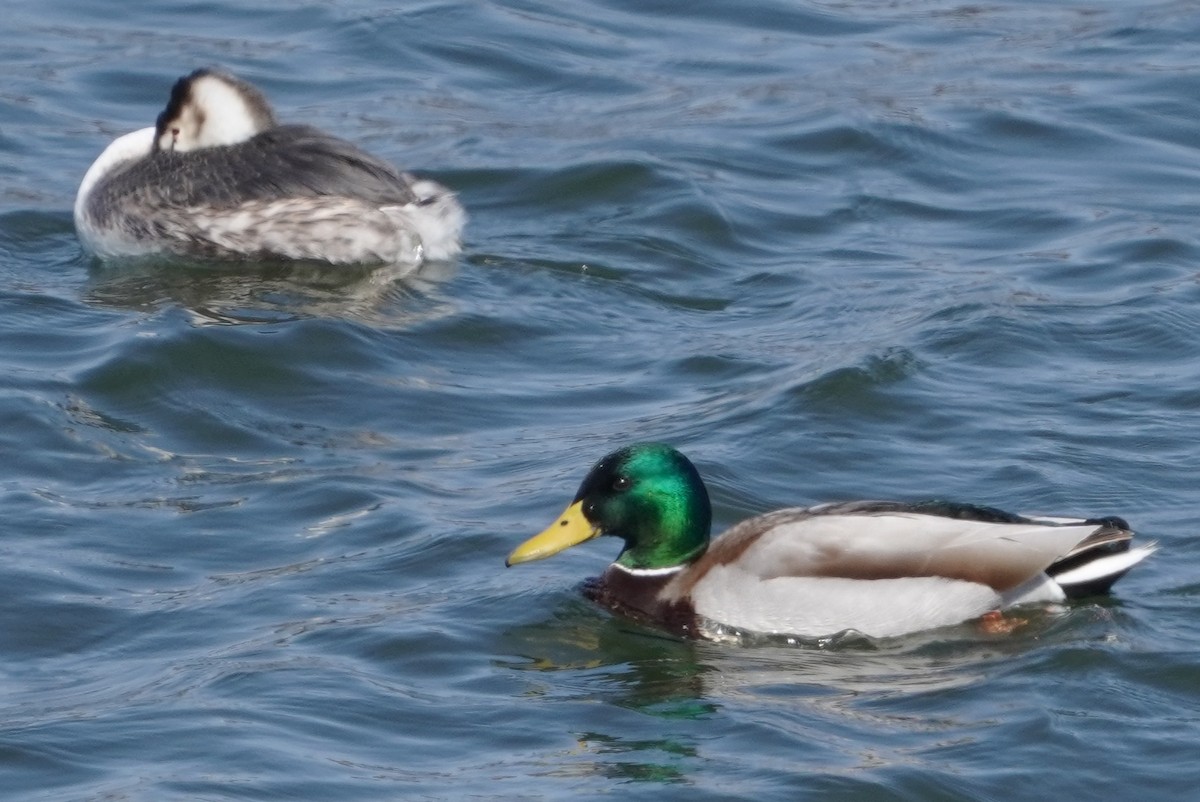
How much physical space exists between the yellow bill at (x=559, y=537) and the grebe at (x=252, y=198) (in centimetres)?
395

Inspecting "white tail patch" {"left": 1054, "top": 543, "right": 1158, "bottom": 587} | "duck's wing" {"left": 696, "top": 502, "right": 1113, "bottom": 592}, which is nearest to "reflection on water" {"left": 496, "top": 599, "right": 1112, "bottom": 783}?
"white tail patch" {"left": 1054, "top": 543, "right": 1158, "bottom": 587}

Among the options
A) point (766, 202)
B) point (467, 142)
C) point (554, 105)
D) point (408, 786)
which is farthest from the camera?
point (554, 105)

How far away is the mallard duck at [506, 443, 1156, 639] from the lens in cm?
838

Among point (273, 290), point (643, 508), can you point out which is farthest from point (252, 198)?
point (643, 508)

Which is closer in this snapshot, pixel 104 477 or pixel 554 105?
pixel 104 477

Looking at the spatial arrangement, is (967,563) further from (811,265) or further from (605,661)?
(811,265)

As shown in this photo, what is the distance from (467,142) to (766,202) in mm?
2157

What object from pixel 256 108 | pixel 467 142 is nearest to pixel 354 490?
pixel 256 108

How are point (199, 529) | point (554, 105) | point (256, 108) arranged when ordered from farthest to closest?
point (554, 105) → point (256, 108) → point (199, 529)

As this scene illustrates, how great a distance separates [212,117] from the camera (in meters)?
12.6

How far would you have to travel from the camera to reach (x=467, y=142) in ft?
49.3

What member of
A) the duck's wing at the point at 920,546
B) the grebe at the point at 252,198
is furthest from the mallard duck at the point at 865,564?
the grebe at the point at 252,198

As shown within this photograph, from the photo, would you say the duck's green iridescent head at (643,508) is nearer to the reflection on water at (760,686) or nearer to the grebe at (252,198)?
the reflection on water at (760,686)

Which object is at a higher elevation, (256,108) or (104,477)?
(256,108)
